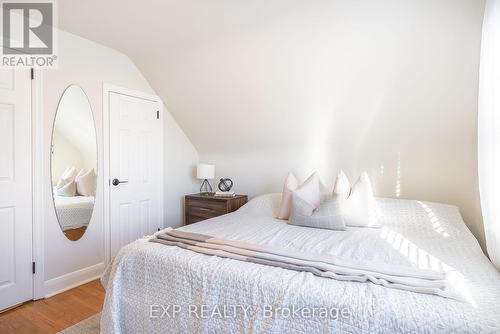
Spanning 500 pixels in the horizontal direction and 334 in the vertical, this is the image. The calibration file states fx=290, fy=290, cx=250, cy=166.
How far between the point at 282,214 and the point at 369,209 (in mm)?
753

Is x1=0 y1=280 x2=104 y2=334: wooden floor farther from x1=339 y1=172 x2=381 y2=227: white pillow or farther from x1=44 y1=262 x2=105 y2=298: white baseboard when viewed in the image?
x1=339 y1=172 x2=381 y2=227: white pillow

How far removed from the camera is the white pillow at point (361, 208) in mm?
2379

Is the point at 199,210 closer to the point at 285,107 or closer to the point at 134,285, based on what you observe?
the point at 285,107

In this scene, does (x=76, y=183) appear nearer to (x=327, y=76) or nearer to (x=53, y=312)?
(x=53, y=312)

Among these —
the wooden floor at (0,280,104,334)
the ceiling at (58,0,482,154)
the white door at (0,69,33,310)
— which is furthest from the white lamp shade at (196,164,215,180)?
the white door at (0,69,33,310)

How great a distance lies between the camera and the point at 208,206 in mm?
3479

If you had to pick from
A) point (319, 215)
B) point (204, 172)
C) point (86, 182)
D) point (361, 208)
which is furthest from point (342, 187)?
point (86, 182)

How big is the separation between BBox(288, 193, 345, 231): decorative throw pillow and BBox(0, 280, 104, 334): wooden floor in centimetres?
176

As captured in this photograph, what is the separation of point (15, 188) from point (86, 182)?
22.3 inches

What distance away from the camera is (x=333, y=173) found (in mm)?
3104

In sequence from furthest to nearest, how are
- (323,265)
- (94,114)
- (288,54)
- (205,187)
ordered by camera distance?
(205,187) < (94,114) < (288,54) < (323,265)

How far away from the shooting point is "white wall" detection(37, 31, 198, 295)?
2479 millimetres

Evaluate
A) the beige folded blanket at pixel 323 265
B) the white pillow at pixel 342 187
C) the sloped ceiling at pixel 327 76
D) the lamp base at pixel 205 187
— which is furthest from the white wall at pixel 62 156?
the white pillow at pixel 342 187

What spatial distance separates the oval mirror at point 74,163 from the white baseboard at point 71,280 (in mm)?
338
